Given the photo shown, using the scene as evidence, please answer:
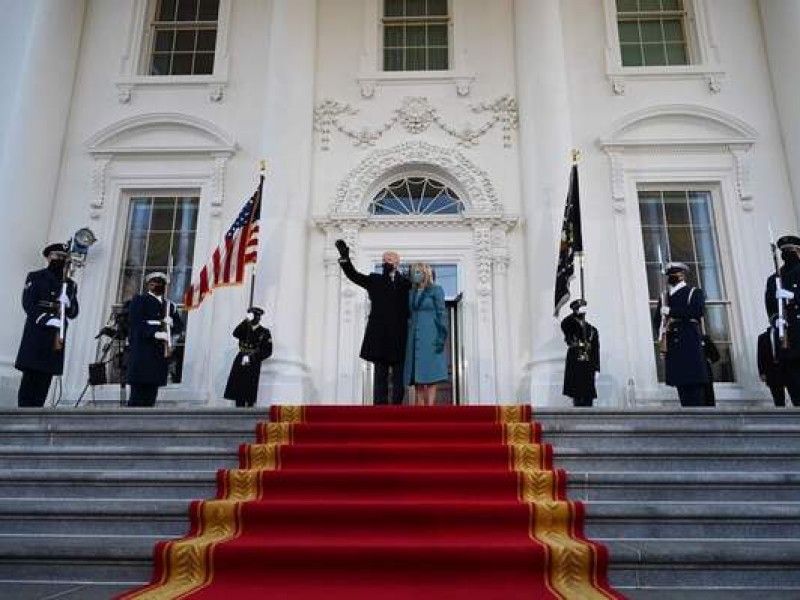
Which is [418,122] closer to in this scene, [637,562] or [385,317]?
[385,317]

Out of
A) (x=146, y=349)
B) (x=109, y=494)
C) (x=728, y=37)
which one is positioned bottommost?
(x=109, y=494)

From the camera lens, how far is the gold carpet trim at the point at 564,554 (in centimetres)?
294

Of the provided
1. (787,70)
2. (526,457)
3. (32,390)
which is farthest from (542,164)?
(32,390)

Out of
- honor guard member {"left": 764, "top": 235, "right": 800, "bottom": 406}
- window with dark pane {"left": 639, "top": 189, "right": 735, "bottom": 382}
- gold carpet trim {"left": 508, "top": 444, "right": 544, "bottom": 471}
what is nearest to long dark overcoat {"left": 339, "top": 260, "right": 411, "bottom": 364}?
gold carpet trim {"left": 508, "top": 444, "right": 544, "bottom": 471}

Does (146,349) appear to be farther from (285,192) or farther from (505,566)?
(505,566)

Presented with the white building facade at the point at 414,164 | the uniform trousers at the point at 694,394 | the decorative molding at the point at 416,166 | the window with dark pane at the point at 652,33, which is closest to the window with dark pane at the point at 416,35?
the white building facade at the point at 414,164

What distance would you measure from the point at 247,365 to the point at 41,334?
2066 mm

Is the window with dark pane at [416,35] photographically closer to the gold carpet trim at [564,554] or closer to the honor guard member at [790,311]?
the honor guard member at [790,311]

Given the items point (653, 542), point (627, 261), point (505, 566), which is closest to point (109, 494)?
point (505, 566)

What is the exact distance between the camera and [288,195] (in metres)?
8.09

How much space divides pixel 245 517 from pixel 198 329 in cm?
480

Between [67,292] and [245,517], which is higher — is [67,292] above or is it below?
above

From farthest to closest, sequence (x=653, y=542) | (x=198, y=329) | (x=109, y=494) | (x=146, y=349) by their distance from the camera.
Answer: (x=198, y=329)
(x=146, y=349)
(x=109, y=494)
(x=653, y=542)

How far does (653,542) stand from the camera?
11.4ft
